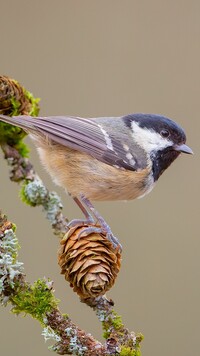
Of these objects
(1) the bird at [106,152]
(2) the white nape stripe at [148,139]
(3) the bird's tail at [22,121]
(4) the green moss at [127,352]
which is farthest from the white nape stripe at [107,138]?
(4) the green moss at [127,352]

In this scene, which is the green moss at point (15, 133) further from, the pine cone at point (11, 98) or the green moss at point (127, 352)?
the green moss at point (127, 352)

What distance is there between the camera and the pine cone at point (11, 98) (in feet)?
6.34

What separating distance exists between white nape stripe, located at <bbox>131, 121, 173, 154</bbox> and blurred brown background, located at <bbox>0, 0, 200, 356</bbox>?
1.97ft

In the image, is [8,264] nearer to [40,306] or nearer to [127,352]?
[40,306]

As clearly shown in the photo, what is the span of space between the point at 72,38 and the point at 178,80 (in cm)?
78

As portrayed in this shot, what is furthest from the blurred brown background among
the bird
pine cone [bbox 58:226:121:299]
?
pine cone [bbox 58:226:121:299]

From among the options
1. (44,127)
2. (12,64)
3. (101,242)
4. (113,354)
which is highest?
(12,64)

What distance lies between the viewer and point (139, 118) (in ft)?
7.83

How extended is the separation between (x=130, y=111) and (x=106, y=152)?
124cm

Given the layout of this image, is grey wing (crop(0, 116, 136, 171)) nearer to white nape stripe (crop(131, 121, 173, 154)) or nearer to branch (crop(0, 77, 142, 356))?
white nape stripe (crop(131, 121, 173, 154))

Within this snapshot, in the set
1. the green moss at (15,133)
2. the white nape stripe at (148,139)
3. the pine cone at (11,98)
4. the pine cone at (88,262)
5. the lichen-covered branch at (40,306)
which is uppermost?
the white nape stripe at (148,139)

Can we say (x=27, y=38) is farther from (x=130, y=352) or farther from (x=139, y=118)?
(x=130, y=352)

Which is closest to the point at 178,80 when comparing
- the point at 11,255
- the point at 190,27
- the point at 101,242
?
the point at 190,27

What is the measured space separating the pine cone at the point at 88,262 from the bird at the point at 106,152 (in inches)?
19.3
